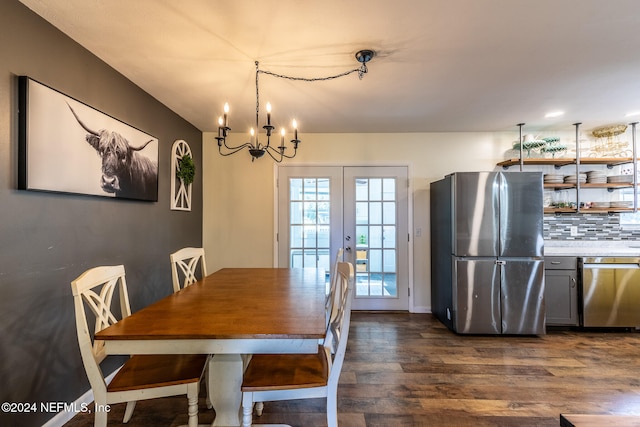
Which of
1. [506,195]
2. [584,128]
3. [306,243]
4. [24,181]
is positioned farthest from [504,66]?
[24,181]

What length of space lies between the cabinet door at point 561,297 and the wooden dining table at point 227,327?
266 centimetres

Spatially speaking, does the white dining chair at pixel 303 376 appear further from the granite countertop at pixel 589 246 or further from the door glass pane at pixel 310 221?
the granite countertop at pixel 589 246

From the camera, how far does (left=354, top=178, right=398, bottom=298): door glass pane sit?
3641mm

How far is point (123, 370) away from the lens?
4.58ft

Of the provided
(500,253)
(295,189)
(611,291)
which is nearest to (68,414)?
(295,189)

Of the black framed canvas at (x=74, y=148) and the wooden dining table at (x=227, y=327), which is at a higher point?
the black framed canvas at (x=74, y=148)

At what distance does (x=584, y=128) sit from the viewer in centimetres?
338

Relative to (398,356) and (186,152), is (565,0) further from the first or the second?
(186,152)

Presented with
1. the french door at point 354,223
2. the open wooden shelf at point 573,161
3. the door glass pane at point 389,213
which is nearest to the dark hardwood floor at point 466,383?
the french door at point 354,223

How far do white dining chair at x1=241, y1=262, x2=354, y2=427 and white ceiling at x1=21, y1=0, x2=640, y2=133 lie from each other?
1.36 m

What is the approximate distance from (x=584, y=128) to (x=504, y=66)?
Answer: 7.44 ft

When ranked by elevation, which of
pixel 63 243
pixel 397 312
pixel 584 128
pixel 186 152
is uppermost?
pixel 584 128

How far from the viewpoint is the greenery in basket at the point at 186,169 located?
2.97m

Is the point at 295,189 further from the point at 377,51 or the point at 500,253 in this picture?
the point at 500,253
